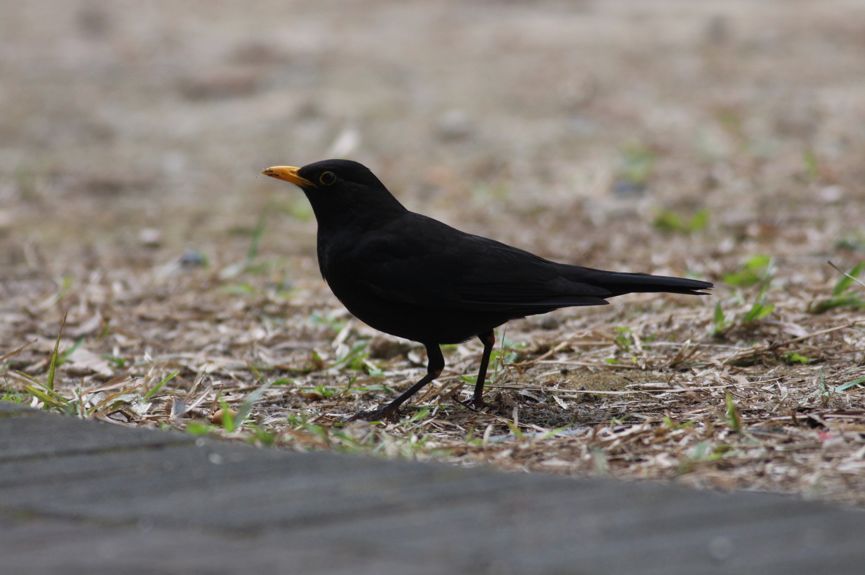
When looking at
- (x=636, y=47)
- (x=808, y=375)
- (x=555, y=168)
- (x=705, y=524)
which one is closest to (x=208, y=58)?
(x=636, y=47)

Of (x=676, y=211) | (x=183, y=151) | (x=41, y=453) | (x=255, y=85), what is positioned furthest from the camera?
(x=255, y=85)

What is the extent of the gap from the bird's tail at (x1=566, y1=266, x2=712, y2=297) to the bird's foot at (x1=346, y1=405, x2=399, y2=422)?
747 millimetres

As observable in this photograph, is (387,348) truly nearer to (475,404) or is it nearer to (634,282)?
(475,404)

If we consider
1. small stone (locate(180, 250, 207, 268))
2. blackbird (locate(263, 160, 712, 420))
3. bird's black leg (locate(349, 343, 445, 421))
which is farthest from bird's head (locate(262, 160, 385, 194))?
small stone (locate(180, 250, 207, 268))

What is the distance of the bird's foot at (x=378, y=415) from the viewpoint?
13.9 ft

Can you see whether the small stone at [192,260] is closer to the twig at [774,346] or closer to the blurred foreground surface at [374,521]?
the twig at [774,346]

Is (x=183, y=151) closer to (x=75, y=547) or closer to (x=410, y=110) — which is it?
(x=410, y=110)

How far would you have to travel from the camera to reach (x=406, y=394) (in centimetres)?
441

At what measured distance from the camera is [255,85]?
12242 millimetres

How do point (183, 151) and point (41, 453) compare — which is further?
point (183, 151)

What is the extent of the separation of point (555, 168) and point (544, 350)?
4.72 m

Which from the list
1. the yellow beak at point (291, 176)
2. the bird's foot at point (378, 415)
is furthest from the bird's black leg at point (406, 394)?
the yellow beak at point (291, 176)

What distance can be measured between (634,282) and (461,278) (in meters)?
0.57

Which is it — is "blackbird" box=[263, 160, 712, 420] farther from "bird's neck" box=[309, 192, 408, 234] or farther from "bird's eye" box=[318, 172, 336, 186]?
"bird's eye" box=[318, 172, 336, 186]
